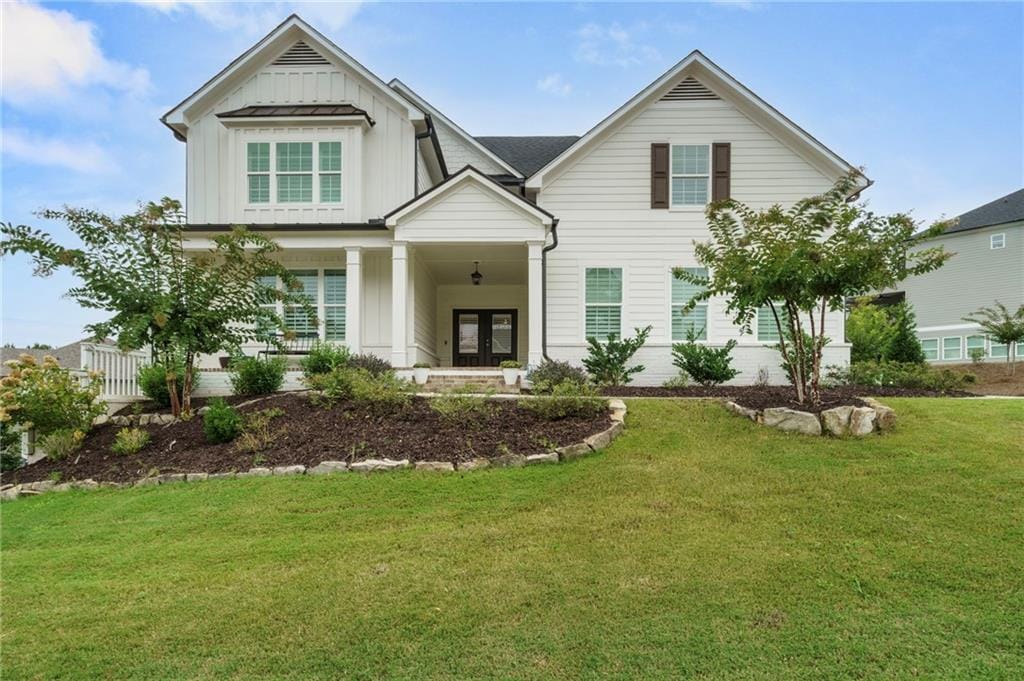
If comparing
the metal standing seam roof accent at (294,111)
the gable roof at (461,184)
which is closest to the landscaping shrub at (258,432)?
the gable roof at (461,184)

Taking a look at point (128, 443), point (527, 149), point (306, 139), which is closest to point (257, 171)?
point (306, 139)

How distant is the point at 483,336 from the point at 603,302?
489cm

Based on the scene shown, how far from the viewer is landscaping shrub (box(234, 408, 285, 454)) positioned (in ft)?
25.0

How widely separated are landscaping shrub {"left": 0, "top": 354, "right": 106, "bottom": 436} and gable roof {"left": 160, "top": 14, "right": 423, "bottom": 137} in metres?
7.25

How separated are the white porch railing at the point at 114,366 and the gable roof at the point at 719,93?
926cm

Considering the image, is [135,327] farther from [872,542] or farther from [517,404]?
[872,542]

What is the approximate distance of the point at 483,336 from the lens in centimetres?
1752

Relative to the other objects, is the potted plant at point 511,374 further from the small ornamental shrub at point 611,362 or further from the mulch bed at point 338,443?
the mulch bed at point 338,443

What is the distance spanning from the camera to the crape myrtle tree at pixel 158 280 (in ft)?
26.8

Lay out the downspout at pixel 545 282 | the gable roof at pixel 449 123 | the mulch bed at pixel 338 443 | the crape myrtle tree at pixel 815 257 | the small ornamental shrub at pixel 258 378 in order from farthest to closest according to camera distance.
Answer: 1. the gable roof at pixel 449 123
2. the downspout at pixel 545 282
3. the small ornamental shrub at pixel 258 378
4. the crape myrtle tree at pixel 815 257
5. the mulch bed at pixel 338 443

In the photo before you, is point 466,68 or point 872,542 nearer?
point 872,542

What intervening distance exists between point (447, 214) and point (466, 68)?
4.89 m

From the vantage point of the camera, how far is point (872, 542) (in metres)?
4.68

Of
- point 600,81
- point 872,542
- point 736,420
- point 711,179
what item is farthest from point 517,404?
point 600,81
